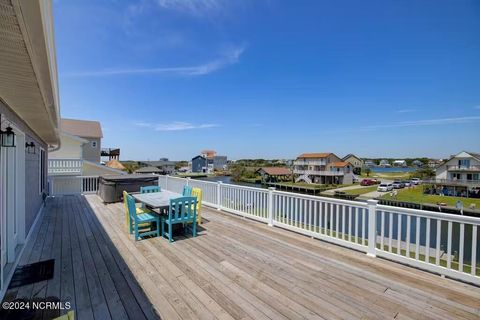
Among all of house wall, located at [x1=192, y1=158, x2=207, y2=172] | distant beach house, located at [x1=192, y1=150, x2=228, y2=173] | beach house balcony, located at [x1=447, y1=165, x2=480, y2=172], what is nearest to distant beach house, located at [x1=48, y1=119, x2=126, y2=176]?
beach house balcony, located at [x1=447, y1=165, x2=480, y2=172]

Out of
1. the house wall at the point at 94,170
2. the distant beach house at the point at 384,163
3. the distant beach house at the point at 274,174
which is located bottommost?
the distant beach house at the point at 274,174

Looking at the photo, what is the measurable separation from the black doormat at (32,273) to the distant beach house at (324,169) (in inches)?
1801

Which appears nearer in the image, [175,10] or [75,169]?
[175,10]

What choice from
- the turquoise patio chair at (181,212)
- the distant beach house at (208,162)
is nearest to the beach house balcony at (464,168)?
the turquoise patio chair at (181,212)

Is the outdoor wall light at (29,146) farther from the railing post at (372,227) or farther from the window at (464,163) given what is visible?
the window at (464,163)

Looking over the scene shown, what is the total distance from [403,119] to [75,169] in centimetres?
3525

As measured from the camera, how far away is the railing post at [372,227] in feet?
11.8

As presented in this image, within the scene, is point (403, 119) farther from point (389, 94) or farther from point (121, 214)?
point (121, 214)

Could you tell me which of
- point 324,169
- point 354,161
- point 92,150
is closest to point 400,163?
point 354,161

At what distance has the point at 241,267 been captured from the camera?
3260 millimetres

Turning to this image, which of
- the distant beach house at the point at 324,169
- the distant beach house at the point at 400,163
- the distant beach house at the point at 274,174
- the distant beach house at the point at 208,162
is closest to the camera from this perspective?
the distant beach house at the point at 324,169

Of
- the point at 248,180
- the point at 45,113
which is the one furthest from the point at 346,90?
the point at 248,180

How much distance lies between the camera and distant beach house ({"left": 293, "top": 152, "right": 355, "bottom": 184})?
4394cm

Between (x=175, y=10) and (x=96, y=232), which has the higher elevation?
(x=175, y=10)
